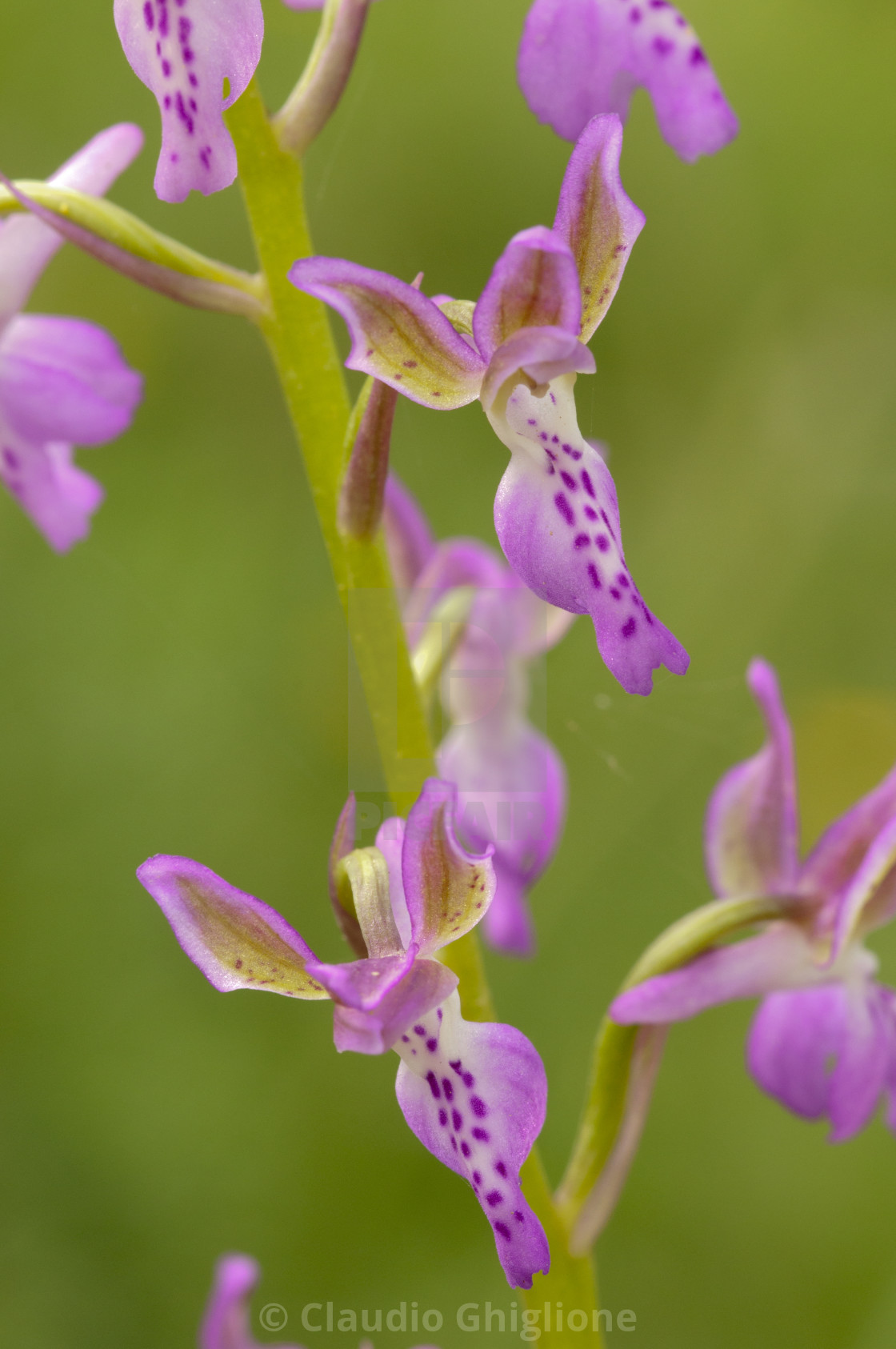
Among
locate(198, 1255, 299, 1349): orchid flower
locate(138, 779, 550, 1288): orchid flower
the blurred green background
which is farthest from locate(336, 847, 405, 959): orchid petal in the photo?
the blurred green background

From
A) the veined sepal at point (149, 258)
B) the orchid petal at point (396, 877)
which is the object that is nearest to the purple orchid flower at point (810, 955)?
the orchid petal at point (396, 877)

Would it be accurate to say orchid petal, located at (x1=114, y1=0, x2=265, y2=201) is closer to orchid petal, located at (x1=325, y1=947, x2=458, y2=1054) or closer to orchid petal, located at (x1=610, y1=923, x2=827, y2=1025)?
orchid petal, located at (x1=325, y1=947, x2=458, y2=1054)

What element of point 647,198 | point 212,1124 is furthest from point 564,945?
point 647,198

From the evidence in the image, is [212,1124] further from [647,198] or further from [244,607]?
[647,198]

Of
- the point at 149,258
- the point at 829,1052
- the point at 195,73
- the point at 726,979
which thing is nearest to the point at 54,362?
the point at 149,258

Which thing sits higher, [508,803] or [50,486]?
[50,486]

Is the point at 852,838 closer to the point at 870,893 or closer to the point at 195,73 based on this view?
the point at 870,893

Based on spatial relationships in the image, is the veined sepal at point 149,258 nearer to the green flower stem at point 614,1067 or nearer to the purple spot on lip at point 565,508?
the purple spot on lip at point 565,508
